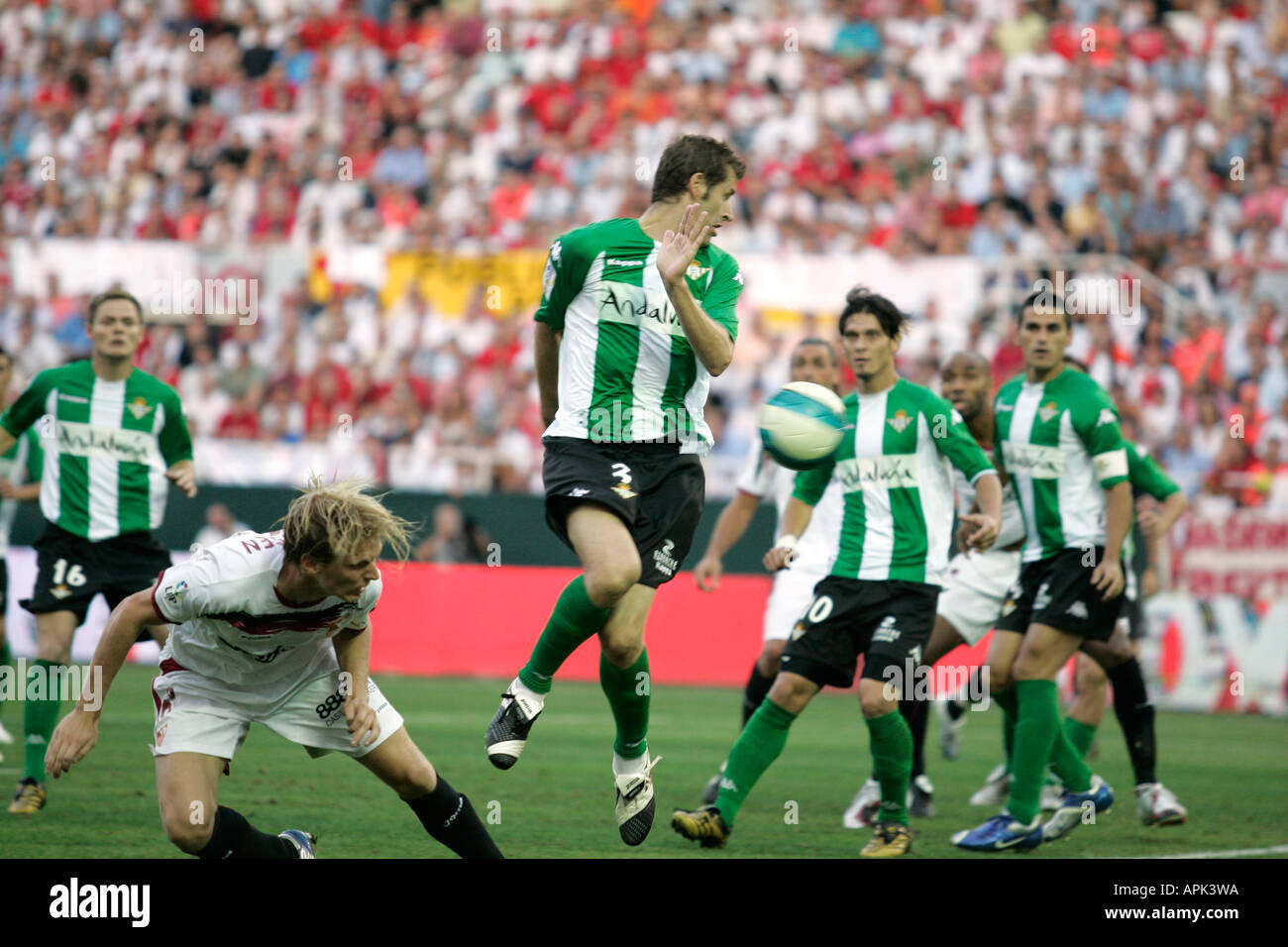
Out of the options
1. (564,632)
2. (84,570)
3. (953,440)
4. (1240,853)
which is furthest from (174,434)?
(1240,853)

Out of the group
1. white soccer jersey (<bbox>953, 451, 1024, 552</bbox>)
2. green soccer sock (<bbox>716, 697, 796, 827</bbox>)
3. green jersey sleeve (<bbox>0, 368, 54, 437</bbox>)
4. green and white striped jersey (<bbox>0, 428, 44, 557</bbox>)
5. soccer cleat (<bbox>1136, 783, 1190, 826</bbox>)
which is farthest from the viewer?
green and white striped jersey (<bbox>0, 428, 44, 557</bbox>)

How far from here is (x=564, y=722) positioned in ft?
40.5

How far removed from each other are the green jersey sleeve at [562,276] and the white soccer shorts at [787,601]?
3.22 m

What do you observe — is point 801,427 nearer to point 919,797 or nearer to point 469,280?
point 919,797

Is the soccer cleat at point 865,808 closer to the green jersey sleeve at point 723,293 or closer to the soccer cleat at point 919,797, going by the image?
the soccer cleat at point 919,797

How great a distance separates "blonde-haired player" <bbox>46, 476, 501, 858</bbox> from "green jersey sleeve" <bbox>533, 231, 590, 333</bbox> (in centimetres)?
114

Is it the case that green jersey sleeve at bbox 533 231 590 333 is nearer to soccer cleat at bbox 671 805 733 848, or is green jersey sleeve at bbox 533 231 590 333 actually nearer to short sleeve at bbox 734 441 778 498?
soccer cleat at bbox 671 805 733 848

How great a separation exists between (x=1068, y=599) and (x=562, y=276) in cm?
311

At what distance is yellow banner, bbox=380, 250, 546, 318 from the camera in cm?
1822

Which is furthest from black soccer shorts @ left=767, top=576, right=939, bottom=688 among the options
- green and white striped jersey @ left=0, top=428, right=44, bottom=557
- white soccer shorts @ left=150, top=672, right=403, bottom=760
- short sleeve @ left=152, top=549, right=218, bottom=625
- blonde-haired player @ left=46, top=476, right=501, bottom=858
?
green and white striped jersey @ left=0, top=428, right=44, bottom=557

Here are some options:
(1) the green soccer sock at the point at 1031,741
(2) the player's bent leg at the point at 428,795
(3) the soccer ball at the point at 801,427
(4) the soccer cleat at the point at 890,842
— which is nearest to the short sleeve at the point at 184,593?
(2) the player's bent leg at the point at 428,795

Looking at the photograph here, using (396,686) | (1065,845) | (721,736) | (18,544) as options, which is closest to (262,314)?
(18,544)

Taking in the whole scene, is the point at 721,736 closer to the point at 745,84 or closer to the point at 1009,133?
the point at 1009,133

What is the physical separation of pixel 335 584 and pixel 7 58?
71.2 feet
